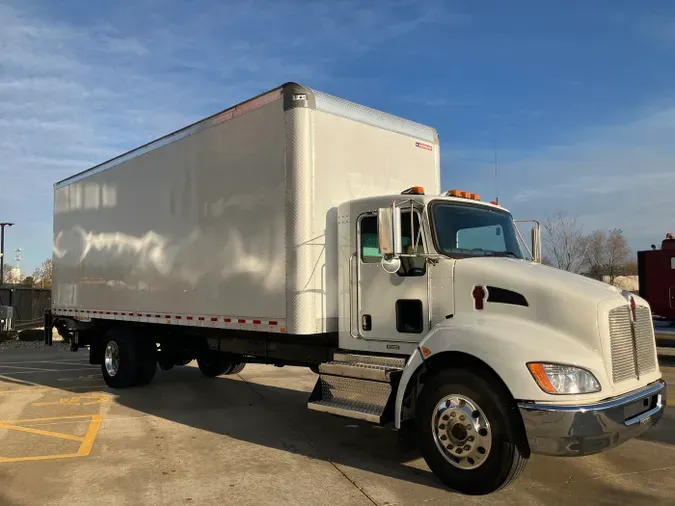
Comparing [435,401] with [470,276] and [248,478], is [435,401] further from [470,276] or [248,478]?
[248,478]

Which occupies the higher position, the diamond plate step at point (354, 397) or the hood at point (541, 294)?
the hood at point (541, 294)

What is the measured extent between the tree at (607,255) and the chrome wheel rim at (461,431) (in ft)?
83.5

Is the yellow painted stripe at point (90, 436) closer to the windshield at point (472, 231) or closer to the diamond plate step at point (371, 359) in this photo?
the diamond plate step at point (371, 359)

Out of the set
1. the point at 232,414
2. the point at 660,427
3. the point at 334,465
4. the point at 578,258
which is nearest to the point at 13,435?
the point at 232,414

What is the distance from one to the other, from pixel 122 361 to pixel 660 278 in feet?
39.5

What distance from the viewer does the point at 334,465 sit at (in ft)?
17.7

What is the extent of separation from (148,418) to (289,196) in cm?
363

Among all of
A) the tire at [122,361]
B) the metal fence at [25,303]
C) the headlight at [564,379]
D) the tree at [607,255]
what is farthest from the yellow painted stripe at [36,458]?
the tree at [607,255]

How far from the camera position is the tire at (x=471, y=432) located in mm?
4305

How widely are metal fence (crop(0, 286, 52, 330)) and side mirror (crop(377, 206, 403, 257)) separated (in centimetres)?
1912

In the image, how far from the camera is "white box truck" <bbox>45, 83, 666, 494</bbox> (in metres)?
4.29

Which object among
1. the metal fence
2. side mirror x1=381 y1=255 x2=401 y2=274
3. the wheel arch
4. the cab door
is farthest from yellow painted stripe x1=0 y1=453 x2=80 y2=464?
the metal fence

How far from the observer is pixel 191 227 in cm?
750

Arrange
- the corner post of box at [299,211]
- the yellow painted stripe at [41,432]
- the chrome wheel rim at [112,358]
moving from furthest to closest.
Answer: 1. the chrome wheel rim at [112,358]
2. the yellow painted stripe at [41,432]
3. the corner post of box at [299,211]
